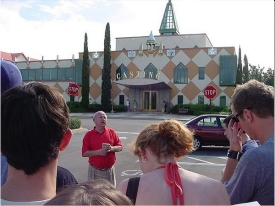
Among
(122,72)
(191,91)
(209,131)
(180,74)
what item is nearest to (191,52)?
(180,74)

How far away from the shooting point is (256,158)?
192 cm

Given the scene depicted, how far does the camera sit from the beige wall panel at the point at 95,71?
131 feet

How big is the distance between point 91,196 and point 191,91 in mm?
35742

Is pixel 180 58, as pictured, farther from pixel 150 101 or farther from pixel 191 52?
pixel 150 101

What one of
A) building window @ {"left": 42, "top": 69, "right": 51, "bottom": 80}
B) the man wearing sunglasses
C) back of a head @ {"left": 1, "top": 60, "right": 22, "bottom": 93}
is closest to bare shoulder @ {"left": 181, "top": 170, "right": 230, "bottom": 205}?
the man wearing sunglasses

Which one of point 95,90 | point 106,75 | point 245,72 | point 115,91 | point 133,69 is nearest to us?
point 106,75

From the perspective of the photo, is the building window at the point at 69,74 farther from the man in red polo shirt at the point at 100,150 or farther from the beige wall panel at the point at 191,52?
the man in red polo shirt at the point at 100,150

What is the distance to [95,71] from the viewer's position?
40219mm

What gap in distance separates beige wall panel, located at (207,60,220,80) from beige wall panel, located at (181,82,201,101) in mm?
2228

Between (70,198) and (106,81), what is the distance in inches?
1456

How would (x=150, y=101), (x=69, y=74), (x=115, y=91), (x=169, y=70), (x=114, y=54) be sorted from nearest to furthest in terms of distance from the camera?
(x=169, y=70), (x=150, y=101), (x=115, y=91), (x=114, y=54), (x=69, y=74)

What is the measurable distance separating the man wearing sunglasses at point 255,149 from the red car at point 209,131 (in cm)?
890

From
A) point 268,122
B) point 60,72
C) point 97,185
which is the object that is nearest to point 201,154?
point 268,122

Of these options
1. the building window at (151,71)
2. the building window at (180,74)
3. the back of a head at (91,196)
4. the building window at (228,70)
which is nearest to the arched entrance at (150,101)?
the building window at (151,71)
